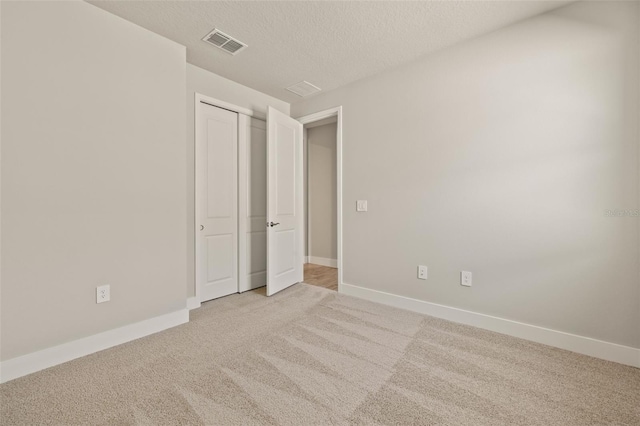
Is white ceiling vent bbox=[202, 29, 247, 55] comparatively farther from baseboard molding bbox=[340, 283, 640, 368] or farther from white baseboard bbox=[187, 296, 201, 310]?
baseboard molding bbox=[340, 283, 640, 368]

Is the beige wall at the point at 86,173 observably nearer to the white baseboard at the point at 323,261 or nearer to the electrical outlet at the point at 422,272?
the electrical outlet at the point at 422,272

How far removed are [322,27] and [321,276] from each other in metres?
3.13

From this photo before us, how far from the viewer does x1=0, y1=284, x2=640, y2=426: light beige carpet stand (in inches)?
53.1

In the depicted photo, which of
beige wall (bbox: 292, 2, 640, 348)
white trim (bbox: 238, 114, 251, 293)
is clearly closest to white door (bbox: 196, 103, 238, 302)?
white trim (bbox: 238, 114, 251, 293)

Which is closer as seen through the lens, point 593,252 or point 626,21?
point 626,21

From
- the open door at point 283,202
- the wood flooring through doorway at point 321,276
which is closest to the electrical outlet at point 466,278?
the wood flooring through doorway at point 321,276

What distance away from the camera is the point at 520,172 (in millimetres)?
2150

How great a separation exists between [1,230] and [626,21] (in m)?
4.15

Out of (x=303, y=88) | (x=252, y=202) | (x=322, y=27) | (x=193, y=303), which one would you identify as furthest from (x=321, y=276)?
(x=322, y=27)

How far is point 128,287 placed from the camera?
2.14m

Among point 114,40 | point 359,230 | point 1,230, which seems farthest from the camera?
point 359,230

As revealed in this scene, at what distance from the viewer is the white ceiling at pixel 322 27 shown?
6.46 ft

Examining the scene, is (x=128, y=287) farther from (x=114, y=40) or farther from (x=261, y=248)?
(x=114, y=40)

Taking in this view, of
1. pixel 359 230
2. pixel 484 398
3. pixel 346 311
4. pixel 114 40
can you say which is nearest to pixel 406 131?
pixel 359 230
